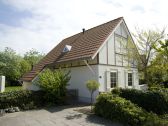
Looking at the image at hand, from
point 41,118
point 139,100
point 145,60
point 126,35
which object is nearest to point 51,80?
point 41,118

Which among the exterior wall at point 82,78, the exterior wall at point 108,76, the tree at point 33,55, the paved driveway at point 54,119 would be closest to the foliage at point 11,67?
the tree at point 33,55

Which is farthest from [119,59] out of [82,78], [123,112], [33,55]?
[33,55]

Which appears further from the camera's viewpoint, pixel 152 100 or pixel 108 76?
pixel 108 76

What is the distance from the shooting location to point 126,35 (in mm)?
17656

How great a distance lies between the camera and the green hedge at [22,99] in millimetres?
11375

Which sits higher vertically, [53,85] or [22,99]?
[53,85]

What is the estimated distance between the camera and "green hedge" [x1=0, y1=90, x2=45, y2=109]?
1138cm

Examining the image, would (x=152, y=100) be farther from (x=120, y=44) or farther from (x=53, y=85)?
(x=120, y=44)

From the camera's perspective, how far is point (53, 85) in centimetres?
1259

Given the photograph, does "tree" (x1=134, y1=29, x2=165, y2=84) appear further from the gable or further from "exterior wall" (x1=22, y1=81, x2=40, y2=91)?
"exterior wall" (x1=22, y1=81, x2=40, y2=91)

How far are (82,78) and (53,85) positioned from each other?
3250 millimetres

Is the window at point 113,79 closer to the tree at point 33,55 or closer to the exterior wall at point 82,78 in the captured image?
the exterior wall at point 82,78

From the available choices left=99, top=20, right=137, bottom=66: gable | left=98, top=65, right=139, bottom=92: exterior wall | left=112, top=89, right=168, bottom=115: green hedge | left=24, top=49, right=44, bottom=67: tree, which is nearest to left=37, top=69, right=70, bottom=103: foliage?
left=98, top=65, right=139, bottom=92: exterior wall

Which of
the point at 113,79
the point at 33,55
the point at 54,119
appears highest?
the point at 33,55
